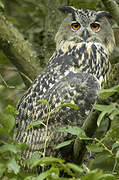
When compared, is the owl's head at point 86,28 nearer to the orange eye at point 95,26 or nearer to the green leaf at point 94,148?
the orange eye at point 95,26

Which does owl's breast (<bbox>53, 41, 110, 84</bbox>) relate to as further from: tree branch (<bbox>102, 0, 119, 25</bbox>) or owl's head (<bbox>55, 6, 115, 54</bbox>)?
tree branch (<bbox>102, 0, 119, 25</bbox>)

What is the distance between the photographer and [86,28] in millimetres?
3895

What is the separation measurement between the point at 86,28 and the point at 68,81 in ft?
2.61

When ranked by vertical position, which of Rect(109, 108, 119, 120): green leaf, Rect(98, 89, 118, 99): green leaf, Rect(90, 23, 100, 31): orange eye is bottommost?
Rect(109, 108, 119, 120): green leaf

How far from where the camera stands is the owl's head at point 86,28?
153 inches

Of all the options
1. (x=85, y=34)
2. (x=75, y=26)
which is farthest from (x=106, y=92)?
(x=75, y=26)

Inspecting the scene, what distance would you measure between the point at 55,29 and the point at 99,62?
75 centimetres

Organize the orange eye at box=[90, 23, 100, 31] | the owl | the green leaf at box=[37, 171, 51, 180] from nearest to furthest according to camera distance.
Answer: the green leaf at box=[37, 171, 51, 180] < the owl < the orange eye at box=[90, 23, 100, 31]

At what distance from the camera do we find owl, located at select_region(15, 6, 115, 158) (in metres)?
3.19

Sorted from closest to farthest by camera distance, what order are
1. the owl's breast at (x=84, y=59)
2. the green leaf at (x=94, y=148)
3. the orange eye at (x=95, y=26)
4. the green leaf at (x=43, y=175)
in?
1. the green leaf at (x=43, y=175)
2. the green leaf at (x=94, y=148)
3. the owl's breast at (x=84, y=59)
4. the orange eye at (x=95, y=26)

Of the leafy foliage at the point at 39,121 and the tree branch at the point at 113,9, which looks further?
the tree branch at the point at 113,9

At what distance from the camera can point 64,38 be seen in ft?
13.3

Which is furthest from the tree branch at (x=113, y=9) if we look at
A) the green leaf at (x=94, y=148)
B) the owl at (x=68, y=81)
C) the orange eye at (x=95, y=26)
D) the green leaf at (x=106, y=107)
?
the green leaf at (x=106, y=107)

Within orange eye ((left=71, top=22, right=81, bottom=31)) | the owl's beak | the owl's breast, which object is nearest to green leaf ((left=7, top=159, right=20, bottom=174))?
the owl's breast
